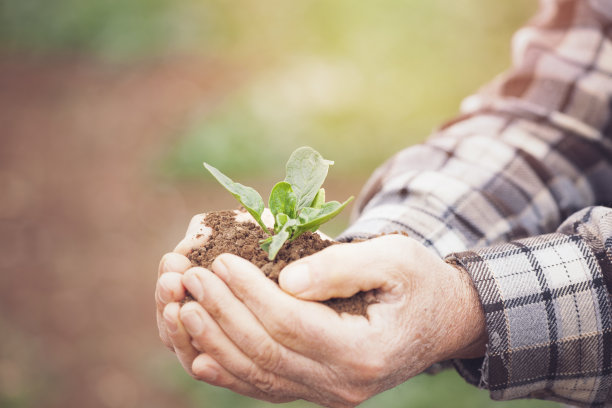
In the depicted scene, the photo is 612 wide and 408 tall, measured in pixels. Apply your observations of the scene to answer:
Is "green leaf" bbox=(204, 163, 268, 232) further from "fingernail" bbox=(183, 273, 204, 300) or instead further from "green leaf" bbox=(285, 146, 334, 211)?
"fingernail" bbox=(183, 273, 204, 300)

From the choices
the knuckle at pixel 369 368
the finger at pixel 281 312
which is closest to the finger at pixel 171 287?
the finger at pixel 281 312

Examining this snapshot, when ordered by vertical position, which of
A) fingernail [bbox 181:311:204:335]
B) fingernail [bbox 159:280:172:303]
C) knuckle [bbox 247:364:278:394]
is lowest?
knuckle [bbox 247:364:278:394]

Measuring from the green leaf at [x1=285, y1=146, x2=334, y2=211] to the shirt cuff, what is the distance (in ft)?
1.61

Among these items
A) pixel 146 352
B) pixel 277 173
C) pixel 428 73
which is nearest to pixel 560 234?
pixel 146 352

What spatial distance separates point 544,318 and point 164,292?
1082 mm

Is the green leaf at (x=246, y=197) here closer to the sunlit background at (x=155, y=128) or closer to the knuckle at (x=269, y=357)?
the knuckle at (x=269, y=357)

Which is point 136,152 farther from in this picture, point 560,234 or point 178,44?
point 560,234

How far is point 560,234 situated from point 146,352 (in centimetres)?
318

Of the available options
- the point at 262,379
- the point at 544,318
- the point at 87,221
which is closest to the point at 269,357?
the point at 262,379

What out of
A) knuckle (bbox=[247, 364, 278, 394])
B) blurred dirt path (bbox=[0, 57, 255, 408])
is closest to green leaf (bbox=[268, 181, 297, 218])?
knuckle (bbox=[247, 364, 278, 394])

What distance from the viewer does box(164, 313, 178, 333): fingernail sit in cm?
148

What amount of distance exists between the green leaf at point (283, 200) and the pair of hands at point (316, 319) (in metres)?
0.21

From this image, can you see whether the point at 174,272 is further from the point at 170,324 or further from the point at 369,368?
the point at 369,368

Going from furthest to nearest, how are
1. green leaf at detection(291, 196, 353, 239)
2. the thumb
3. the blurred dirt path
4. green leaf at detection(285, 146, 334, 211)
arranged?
1. the blurred dirt path
2. green leaf at detection(285, 146, 334, 211)
3. green leaf at detection(291, 196, 353, 239)
4. the thumb
